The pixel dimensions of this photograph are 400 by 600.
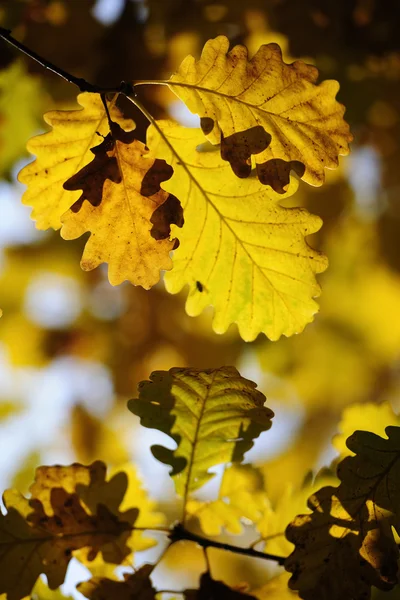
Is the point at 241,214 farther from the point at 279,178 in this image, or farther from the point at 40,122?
the point at 40,122

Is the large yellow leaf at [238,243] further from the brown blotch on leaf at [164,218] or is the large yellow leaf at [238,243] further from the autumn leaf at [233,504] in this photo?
the autumn leaf at [233,504]

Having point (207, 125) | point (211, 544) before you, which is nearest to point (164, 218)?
point (207, 125)

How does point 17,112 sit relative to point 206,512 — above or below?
above

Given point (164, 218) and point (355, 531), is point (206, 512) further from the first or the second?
point (164, 218)

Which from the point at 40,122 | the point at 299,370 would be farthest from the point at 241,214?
the point at 299,370

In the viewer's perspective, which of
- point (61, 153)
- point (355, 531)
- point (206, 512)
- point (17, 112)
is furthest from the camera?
point (17, 112)

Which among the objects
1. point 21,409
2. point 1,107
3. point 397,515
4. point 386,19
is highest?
point 386,19

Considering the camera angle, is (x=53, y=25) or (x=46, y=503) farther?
(x=53, y=25)
